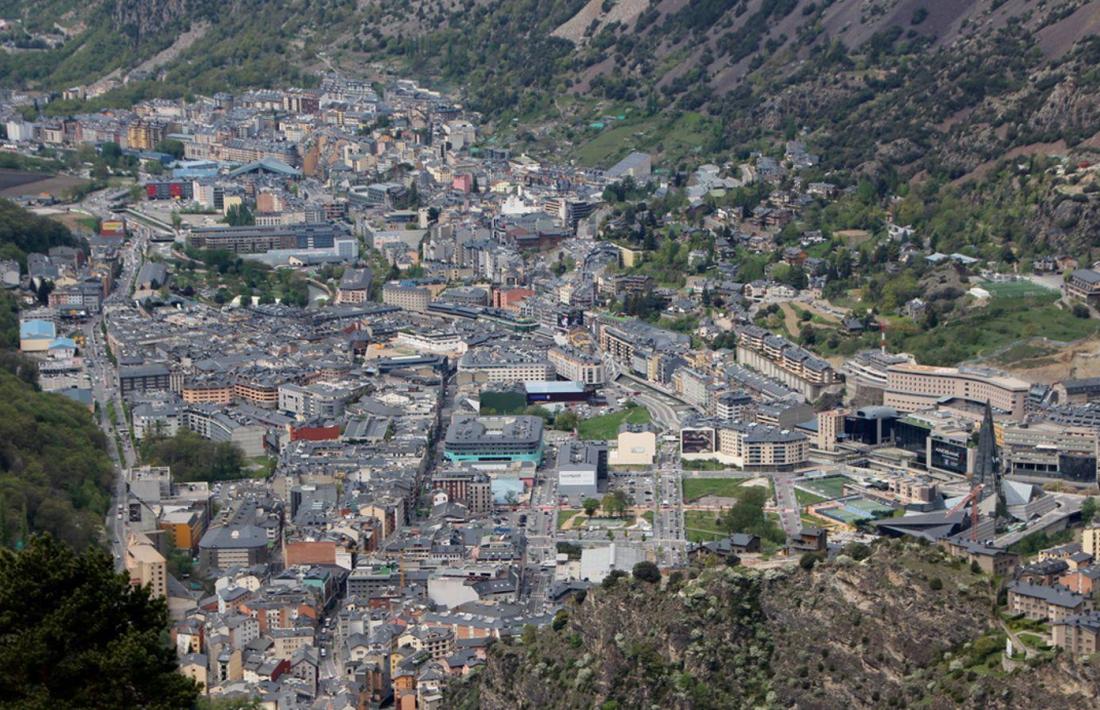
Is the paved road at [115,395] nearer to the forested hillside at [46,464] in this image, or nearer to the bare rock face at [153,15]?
the forested hillside at [46,464]

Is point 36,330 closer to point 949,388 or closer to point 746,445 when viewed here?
point 746,445

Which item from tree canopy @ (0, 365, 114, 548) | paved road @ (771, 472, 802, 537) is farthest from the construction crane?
tree canopy @ (0, 365, 114, 548)

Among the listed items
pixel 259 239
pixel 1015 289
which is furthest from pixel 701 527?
pixel 259 239

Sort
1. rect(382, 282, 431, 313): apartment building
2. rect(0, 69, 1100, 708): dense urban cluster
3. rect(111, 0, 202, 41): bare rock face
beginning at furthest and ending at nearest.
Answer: rect(111, 0, 202, 41): bare rock face → rect(382, 282, 431, 313): apartment building → rect(0, 69, 1100, 708): dense urban cluster

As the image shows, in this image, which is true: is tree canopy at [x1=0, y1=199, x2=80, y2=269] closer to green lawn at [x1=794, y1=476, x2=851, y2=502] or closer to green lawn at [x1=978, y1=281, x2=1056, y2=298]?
green lawn at [x1=978, y1=281, x2=1056, y2=298]

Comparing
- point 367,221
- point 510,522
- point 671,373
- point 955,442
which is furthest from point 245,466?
point 367,221

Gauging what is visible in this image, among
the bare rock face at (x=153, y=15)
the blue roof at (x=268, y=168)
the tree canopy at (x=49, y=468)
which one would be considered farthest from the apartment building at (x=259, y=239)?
the bare rock face at (x=153, y=15)

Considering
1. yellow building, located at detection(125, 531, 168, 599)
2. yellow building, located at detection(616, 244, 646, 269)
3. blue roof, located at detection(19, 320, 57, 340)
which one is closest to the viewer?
yellow building, located at detection(125, 531, 168, 599)
